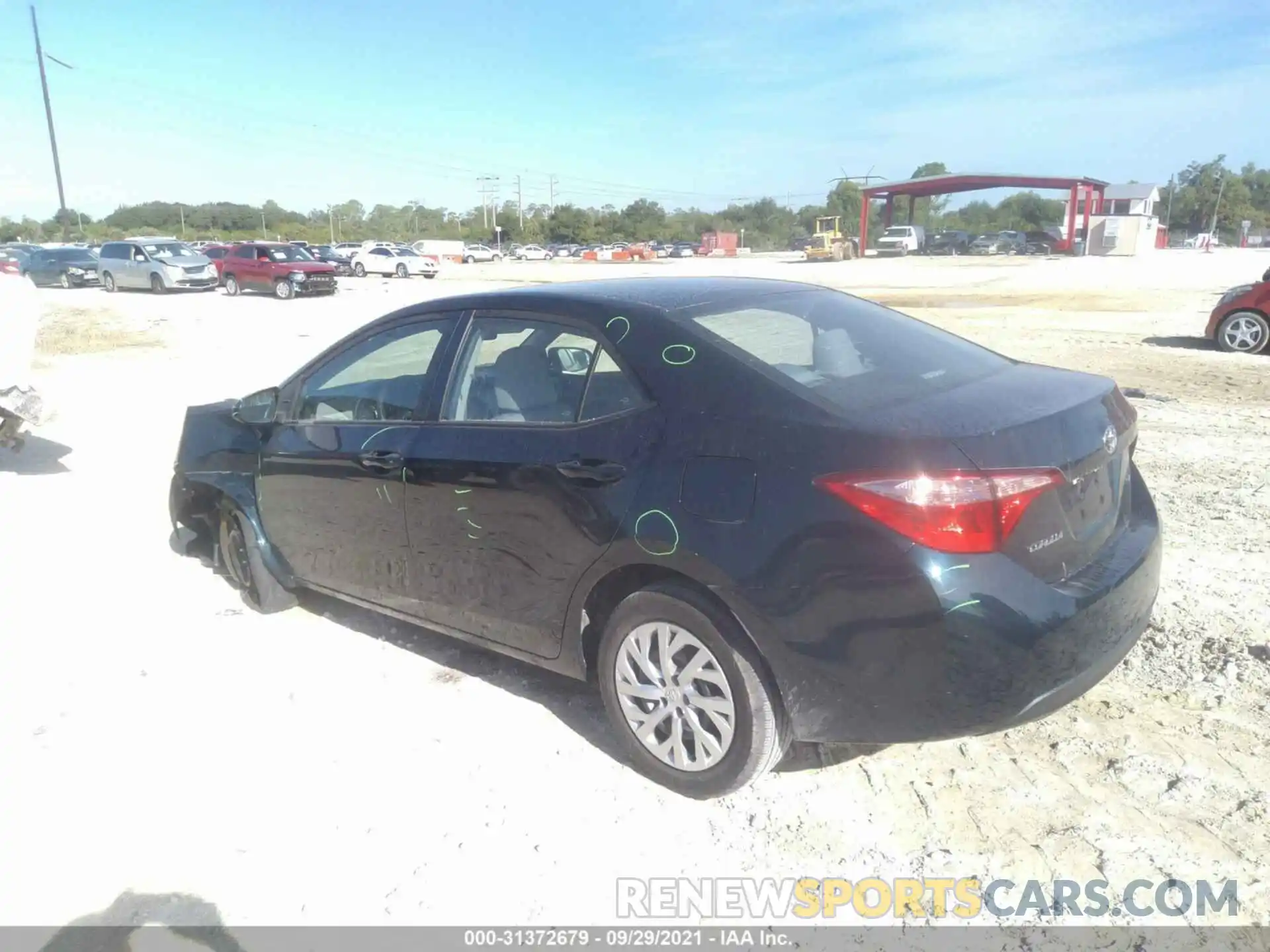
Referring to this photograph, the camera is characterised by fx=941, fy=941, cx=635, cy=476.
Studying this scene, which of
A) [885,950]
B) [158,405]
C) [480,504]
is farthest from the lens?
[158,405]

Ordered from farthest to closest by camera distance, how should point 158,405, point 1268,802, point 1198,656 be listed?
point 158,405 < point 1198,656 < point 1268,802

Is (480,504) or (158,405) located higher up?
(480,504)

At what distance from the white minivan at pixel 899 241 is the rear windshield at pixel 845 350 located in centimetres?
6052

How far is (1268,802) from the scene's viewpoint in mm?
2959

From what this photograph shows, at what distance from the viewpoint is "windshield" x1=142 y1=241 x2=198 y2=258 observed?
31.4 meters

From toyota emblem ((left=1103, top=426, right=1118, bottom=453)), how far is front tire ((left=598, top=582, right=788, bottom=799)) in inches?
51.7

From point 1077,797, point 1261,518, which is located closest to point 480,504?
point 1077,797

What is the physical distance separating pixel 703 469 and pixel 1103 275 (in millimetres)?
36341

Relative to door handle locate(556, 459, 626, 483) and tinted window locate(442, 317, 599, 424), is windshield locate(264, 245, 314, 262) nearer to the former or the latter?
tinted window locate(442, 317, 599, 424)

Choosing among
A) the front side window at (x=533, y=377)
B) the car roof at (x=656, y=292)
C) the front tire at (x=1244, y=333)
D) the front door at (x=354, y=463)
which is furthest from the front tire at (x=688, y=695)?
the front tire at (x=1244, y=333)

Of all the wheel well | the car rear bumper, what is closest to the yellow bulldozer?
the wheel well

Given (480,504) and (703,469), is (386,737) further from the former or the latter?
(703,469)

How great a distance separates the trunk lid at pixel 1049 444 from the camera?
2.66m

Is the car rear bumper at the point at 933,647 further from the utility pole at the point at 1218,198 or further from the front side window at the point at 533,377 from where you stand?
the utility pole at the point at 1218,198
